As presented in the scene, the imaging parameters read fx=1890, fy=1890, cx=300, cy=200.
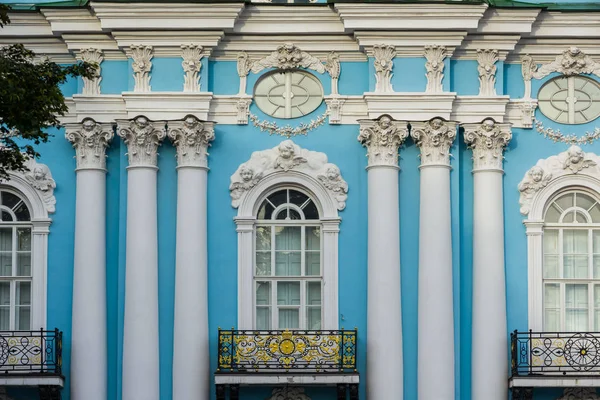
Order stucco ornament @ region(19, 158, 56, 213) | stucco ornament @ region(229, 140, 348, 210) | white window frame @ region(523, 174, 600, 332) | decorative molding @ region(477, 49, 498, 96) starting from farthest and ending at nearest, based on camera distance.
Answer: decorative molding @ region(477, 49, 498, 96), stucco ornament @ region(19, 158, 56, 213), stucco ornament @ region(229, 140, 348, 210), white window frame @ region(523, 174, 600, 332)

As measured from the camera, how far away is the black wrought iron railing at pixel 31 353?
28.2 m

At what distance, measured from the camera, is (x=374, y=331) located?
2845 centimetres

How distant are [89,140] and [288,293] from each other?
152 inches

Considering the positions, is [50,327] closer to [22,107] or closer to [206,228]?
[206,228]

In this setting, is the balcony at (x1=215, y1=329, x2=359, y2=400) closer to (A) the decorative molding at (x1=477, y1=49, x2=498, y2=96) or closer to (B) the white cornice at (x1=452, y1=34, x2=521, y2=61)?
(A) the decorative molding at (x1=477, y1=49, x2=498, y2=96)

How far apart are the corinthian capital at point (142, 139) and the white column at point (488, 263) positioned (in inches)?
187

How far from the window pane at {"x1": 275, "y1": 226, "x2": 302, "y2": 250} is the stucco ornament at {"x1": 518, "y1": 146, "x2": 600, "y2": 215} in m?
3.49

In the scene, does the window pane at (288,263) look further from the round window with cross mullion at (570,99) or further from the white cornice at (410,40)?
the round window with cross mullion at (570,99)

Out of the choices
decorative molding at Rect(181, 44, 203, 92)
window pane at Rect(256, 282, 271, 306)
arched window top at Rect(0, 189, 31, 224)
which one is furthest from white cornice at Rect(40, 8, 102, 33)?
window pane at Rect(256, 282, 271, 306)

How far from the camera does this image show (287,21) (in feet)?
95.7

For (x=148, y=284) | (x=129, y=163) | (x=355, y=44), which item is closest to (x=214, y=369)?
(x=148, y=284)

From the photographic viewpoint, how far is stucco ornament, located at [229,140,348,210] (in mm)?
29000

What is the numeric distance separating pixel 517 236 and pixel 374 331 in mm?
2732

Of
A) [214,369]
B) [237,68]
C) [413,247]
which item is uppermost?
[237,68]
